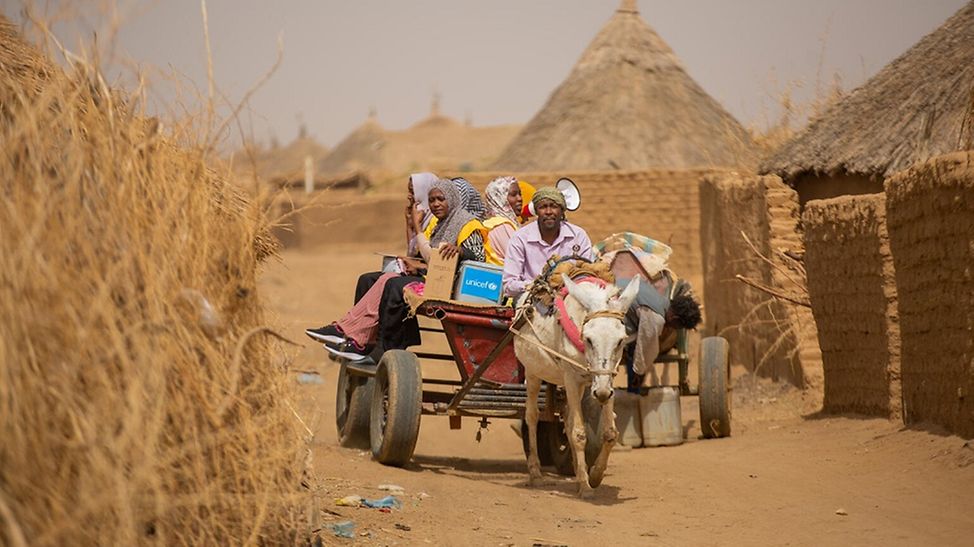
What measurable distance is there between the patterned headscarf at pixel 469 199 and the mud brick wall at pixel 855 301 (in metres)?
3.25

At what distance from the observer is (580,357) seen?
8586 mm

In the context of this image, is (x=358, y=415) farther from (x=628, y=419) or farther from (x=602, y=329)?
(x=602, y=329)

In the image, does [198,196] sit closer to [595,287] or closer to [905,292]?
[595,287]

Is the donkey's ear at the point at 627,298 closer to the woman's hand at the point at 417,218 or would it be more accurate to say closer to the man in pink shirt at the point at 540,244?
the man in pink shirt at the point at 540,244

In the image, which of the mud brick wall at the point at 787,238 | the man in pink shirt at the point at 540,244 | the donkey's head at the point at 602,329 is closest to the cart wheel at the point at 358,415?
the man in pink shirt at the point at 540,244

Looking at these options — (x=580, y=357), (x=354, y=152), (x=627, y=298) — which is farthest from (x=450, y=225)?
(x=354, y=152)

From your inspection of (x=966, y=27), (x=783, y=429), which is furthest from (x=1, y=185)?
(x=966, y=27)

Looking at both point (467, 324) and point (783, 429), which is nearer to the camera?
point (467, 324)

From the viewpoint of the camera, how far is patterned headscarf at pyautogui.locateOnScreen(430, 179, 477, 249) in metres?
10.7

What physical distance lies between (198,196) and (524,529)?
3018mm

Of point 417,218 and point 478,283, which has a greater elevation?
point 417,218

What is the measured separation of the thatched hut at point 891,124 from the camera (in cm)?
1337

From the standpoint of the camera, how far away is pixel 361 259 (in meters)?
32.8

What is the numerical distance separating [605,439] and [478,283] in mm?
1975
